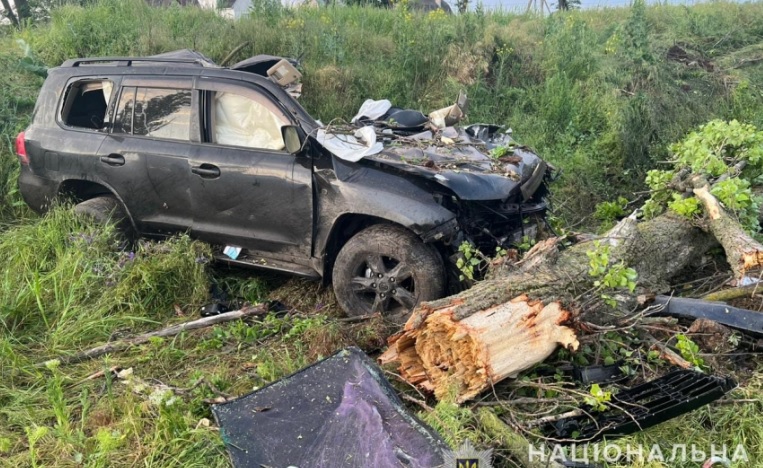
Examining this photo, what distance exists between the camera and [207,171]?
4.70 metres

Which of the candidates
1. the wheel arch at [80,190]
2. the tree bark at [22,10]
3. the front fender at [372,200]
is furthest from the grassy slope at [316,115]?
the tree bark at [22,10]

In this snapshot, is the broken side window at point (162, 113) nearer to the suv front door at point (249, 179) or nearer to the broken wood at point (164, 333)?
the suv front door at point (249, 179)

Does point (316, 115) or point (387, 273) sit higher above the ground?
point (316, 115)

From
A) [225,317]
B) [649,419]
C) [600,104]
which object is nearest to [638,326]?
[649,419]

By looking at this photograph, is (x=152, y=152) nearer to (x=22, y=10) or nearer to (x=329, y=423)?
(x=329, y=423)

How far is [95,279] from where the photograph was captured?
4.59 metres

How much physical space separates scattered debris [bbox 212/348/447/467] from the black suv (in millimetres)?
1067

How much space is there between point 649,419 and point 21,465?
325 cm

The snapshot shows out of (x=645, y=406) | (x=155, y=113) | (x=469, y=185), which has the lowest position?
(x=645, y=406)

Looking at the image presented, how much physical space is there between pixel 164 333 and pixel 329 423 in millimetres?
1766

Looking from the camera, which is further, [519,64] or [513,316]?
[519,64]

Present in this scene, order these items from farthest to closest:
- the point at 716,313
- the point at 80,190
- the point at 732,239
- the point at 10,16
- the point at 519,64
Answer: the point at 10,16, the point at 519,64, the point at 80,190, the point at 732,239, the point at 716,313

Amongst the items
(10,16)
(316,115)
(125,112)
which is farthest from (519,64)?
(10,16)

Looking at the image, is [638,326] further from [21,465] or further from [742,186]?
[21,465]
